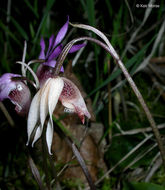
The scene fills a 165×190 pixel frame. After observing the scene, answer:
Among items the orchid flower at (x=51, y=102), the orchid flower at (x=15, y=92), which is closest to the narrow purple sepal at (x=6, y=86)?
the orchid flower at (x=15, y=92)

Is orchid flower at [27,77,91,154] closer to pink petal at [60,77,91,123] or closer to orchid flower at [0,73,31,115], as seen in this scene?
pink petal at [60,77,91,123]

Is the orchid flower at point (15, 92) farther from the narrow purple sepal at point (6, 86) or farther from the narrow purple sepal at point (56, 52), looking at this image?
the narrow purple sepal at point (56, 52)

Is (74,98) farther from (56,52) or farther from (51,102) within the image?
(56,52)

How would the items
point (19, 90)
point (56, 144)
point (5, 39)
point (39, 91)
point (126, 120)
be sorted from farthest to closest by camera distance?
point (5, 39) < point (126, 120) < point (56, 144) < point (19, 90) < point (39, 91)

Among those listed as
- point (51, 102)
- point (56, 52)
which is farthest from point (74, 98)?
point (56, 52)

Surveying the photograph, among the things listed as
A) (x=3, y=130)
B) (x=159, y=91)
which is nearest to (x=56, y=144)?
(x=3, y=130)

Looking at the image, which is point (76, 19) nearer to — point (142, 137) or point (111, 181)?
point (142, 137)
